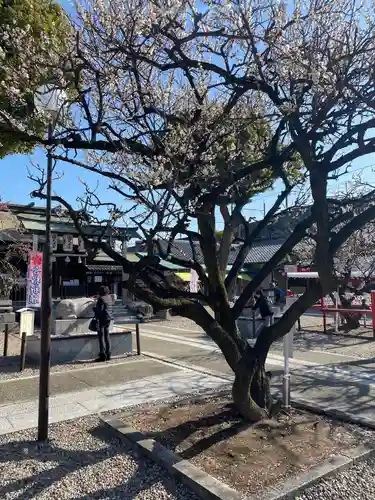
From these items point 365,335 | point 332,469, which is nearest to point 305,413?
point 332,469

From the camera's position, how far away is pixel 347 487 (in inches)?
140

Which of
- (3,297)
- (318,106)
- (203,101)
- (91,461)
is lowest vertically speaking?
(91,461)

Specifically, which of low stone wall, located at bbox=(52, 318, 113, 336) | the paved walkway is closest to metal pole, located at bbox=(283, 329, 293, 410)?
the paved walkway

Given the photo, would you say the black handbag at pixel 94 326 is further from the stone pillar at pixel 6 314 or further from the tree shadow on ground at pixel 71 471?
the stone pillar at pixel 6 314

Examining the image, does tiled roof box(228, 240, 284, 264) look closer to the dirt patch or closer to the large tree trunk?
the dirt patch

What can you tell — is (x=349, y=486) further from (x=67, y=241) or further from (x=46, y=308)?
(x=67, y=241)

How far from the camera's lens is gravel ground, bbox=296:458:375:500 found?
11.2 ft

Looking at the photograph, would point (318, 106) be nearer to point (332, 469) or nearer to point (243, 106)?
point (243, 106)

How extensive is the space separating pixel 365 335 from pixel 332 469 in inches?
430

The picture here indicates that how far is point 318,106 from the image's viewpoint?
478 centimetres

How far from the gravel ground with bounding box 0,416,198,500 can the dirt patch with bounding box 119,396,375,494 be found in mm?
399

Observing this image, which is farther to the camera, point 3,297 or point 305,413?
point 3,297

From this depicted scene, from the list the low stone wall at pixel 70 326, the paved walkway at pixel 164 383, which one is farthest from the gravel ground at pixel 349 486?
the low stone wall at pixel 70 326

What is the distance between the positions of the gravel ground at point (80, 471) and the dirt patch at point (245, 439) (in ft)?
1.31
